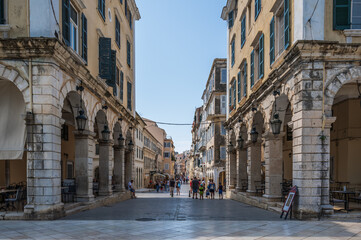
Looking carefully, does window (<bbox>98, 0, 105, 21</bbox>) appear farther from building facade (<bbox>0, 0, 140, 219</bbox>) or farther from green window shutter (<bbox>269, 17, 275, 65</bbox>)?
green window shutter (<bbox>269, 17, 275, 65</bbox>)

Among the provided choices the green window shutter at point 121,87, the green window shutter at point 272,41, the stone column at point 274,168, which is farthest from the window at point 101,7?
the stone column at point 274,168

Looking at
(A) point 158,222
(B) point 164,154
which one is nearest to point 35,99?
(A) point 158,222

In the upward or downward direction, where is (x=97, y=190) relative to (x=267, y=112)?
downward

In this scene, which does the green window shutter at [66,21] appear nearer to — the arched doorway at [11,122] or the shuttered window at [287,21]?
the arched doorway at [11,122]

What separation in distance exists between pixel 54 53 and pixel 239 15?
14.6 metres

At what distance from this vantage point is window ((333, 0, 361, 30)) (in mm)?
11023

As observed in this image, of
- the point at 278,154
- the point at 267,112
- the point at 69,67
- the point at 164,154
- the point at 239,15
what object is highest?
the point at 239,15

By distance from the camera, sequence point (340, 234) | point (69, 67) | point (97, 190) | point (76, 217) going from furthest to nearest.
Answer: point (97, 190) < point (69, 67) < point (76, 217) < point (340, 234)

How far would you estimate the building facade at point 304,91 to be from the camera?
10805mm

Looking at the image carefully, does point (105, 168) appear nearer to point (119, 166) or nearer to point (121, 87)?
point (119, 166)

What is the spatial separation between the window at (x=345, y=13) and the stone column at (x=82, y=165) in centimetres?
1030

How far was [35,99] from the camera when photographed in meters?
10.9

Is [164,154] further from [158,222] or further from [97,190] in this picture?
[158,222]

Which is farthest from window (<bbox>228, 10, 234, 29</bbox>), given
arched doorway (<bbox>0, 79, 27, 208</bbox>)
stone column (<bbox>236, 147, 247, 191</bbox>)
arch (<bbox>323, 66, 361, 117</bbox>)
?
arched doorway (<bbox>0, 79, 27, 208</bbox>)
